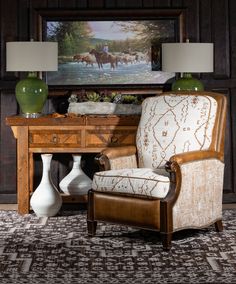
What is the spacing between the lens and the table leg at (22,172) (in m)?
5.86

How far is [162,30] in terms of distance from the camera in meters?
6.38

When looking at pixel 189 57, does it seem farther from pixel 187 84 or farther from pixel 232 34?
pixel 232 34

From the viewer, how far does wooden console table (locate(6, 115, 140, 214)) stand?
5848 mm

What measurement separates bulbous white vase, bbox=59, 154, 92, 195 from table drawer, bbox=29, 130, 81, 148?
0.84ft

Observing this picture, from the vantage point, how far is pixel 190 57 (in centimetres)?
591

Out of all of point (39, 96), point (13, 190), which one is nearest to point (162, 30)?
point (39, 96)

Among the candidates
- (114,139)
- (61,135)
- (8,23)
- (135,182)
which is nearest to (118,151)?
(135,182)

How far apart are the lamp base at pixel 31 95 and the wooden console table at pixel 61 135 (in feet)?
0.37

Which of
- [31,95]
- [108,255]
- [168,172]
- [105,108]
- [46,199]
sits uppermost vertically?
[31,95]

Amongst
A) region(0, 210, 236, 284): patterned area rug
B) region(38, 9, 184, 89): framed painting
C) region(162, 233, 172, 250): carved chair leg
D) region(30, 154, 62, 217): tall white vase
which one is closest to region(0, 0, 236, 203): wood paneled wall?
region(38, 9, 184, 89): framed painting

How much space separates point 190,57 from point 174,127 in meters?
1.06

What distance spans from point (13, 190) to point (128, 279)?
9.40ft

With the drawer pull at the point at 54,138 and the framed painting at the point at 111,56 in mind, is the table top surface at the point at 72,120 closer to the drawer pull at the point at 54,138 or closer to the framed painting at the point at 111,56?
the drawer pull at the point at 54,138

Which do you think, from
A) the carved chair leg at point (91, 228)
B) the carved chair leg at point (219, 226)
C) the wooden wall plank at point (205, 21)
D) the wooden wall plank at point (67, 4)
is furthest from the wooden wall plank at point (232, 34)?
the carved chair leg at point (91, 228)
